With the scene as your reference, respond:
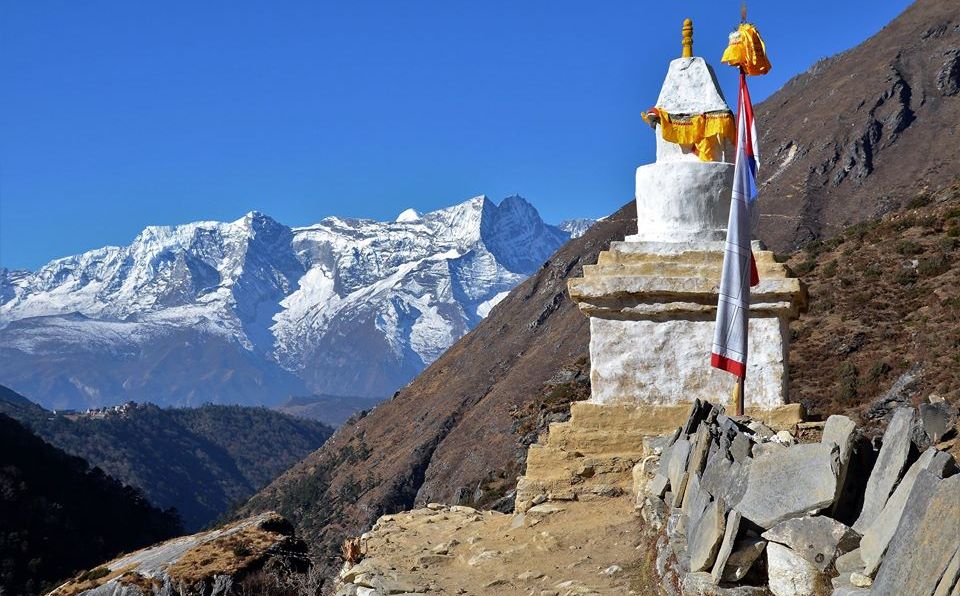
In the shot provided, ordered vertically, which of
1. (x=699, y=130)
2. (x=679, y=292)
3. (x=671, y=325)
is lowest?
(x=671, y=325)

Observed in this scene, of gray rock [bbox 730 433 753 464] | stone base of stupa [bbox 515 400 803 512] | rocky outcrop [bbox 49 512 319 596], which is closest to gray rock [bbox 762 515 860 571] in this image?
gray rock [bbox 730 433 753 464]

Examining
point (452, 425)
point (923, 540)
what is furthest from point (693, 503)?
point (452, 425)

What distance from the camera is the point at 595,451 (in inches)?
362

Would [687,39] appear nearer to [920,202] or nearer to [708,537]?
[708,537]

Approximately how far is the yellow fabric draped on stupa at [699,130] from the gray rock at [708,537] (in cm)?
472

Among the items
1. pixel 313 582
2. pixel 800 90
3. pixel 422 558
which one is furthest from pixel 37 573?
pixel 800 90

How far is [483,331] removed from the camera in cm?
8225

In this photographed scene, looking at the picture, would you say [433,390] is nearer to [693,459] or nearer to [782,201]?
[782,201]

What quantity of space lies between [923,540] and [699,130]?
6.03 meters

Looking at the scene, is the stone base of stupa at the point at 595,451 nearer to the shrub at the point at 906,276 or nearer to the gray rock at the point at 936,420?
the gray rock at the point at 936,420

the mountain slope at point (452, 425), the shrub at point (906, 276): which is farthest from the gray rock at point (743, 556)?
the mountain slope at point (452, 425)

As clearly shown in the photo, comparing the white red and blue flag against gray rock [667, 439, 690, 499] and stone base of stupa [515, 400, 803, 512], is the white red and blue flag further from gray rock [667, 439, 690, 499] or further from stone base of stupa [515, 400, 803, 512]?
gray rock [667, 439, 690, 499]

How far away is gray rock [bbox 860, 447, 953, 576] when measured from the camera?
14.2 feet

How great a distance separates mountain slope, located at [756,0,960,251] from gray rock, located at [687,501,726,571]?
207 feet
